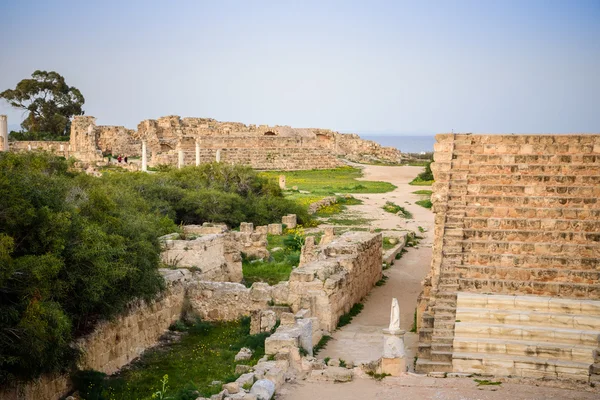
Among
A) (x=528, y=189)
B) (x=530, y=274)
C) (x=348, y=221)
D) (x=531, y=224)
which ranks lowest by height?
(x=348, y=221)

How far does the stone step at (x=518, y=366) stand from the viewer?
1374 centimetres

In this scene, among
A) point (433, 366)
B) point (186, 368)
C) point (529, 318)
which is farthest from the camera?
point (529, 318)

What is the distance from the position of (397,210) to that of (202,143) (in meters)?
24.7

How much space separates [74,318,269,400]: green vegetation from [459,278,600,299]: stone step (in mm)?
4296

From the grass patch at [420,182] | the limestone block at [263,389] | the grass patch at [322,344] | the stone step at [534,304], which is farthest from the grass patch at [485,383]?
the grass patch at [420,182]

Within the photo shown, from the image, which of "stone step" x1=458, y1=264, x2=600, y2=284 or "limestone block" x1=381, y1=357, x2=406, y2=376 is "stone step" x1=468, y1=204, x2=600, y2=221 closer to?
"stone step" x1=458, y1=264, x2=600, y2=284

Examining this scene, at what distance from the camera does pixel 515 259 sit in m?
16.9

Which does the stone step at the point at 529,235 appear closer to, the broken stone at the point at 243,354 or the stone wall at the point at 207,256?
the broken stone at the point at 243,354

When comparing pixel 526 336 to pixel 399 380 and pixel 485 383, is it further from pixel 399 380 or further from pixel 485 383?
pixel 399 380

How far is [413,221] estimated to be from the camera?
35.7 metres

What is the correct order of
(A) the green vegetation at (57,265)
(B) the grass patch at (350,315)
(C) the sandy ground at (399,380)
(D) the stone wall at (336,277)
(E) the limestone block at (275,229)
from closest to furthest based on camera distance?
(A) the green vegetation at (57,265) → (C) the sandy ground at (399,380) → (D) the stone wall at (336,277) → (B) the grass patch at (350,315) → (E) the limestone block at (275,229)

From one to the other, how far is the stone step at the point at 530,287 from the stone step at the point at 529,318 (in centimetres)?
69

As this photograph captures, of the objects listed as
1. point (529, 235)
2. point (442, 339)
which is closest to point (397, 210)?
point (529, 235)

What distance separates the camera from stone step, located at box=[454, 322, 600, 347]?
47.8 ft
